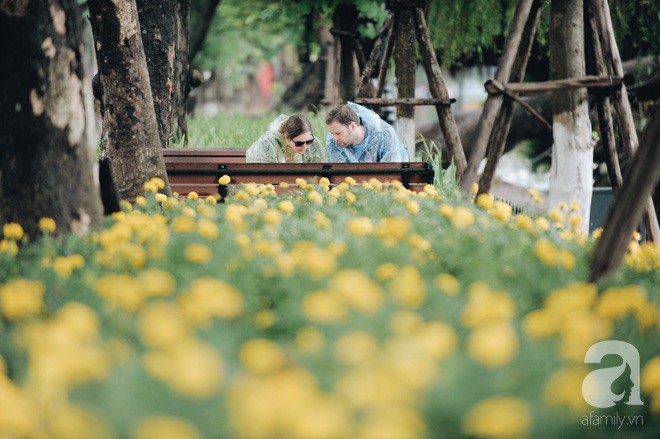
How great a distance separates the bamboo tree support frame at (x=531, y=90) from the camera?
16.8 ft

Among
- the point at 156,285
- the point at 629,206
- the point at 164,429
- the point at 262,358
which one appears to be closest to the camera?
the point at 164,429

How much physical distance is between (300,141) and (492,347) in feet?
19.0

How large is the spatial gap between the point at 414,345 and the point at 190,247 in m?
1.16

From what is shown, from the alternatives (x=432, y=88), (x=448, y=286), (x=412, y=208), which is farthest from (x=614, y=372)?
(x=432, y=88)

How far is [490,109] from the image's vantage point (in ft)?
16.8

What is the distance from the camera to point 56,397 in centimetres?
169

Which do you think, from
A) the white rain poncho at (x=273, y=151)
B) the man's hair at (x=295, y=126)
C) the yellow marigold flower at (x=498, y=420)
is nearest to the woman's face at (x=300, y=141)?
the man's hair at (x=295, y=126)

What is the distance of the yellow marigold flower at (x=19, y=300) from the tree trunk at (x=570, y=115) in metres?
4.80

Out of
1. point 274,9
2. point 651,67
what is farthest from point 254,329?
point 651,67

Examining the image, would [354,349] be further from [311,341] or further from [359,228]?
[359,228]

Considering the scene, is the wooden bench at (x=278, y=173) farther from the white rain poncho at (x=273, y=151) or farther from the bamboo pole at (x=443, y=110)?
the white rain poncho at (x=273, y=151)

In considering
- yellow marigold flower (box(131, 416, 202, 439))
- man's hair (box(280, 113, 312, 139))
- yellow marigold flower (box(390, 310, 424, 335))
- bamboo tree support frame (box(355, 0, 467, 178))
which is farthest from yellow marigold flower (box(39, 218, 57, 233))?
bamboo tree support frame (box(355, 0, 467, 178))

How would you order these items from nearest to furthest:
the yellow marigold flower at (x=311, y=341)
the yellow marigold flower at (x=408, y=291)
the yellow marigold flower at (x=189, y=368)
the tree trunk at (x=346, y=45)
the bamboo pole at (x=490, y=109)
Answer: the yellow marigold flower at (x=189, y=368)
the yellow marigold flower at (x=311, y=341)
the yellow marigold flower at (x=408, y=291)
the bamboo pole at (x=490, y=109)
the tree trunk at (x=346, y=45)

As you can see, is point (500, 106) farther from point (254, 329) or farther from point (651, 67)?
point (651, 67)
